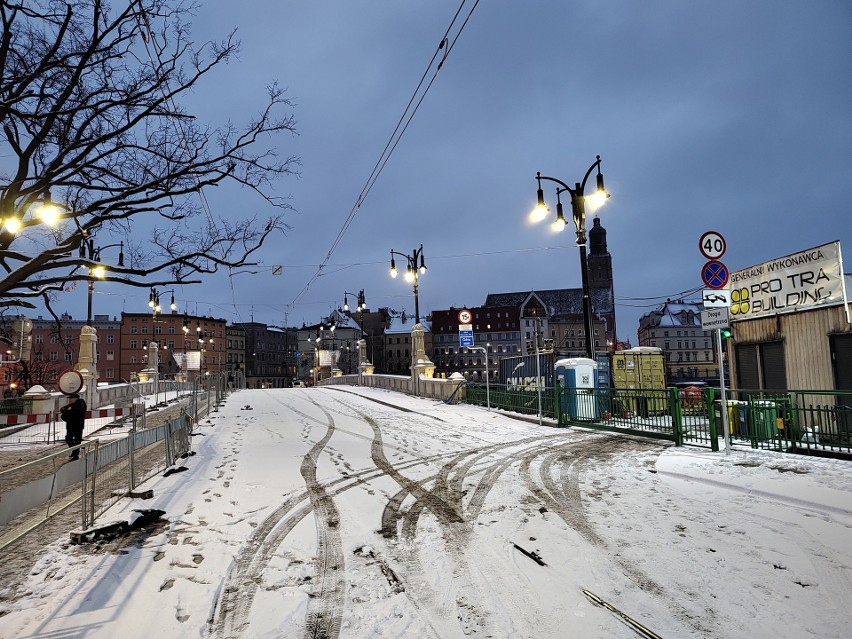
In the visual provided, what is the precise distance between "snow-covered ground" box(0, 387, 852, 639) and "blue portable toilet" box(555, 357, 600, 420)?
201 inches

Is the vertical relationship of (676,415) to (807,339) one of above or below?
below

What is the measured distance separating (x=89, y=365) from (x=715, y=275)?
26.5 meters

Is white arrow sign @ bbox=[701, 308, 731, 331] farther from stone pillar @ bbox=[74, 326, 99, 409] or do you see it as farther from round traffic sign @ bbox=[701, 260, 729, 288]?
stone pillar @ bbox=[74, 326, 99, 409]

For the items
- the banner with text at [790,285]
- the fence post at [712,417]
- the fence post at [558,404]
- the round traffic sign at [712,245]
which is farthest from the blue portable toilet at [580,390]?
the round traffic sign at [712,245]

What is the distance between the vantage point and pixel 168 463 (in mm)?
8938

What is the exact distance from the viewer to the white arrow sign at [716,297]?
29.0ft

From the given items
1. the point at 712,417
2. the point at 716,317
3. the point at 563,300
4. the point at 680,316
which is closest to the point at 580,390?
the point at 712,417

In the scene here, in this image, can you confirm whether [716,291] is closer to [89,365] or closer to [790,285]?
[790,285]

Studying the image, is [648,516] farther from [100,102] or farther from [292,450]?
[100,102]

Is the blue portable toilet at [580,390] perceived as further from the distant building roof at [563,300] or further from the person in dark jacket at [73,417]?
the distant building roof at [563,300]

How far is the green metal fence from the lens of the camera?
8.81 meters

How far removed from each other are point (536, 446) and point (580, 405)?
4.18m

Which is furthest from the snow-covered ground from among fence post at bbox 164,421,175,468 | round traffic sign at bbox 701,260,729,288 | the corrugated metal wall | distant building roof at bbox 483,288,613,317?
distant building roof at bbox 483,288,613,317

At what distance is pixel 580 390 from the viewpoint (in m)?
14.5
